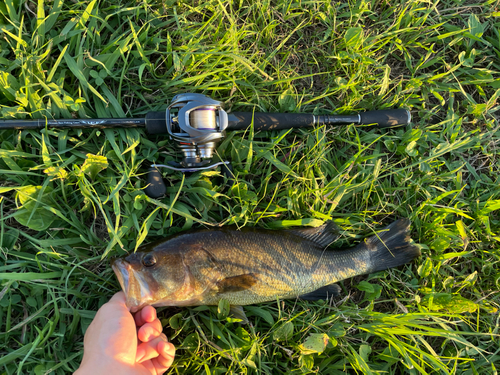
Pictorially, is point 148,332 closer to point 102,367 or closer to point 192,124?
point 102,367

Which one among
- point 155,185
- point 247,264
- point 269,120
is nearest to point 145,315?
point 247,264

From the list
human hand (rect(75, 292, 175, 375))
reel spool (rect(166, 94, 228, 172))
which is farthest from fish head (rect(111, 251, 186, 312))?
reel spool (rect(166, 94, 228, 172))

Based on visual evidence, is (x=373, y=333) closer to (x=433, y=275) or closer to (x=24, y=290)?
(x=433, y=275)

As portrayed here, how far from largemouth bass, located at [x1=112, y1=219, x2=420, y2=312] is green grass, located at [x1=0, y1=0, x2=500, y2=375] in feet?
0.56

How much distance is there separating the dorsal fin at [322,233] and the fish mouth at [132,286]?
4.40 feet

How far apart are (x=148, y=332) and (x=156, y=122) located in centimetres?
166

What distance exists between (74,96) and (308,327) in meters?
2.93

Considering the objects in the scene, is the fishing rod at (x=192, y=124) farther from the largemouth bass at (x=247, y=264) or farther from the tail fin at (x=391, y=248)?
the tail fin at (x=391, y=248)

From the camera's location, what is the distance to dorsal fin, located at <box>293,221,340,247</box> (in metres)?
2.69

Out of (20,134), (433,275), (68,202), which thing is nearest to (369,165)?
(433,275)

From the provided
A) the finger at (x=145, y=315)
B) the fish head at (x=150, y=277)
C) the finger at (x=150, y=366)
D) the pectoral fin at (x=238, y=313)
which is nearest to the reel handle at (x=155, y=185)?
the fish head at (x=150, y=277)

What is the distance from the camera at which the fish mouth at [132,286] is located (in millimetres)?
2186

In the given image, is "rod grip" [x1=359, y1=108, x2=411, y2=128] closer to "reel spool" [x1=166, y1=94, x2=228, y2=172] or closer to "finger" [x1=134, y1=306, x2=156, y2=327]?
"reel spool" [x1=166, y1=94, x2=228, y2=172]

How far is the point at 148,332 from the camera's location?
→ 227 centimetres
